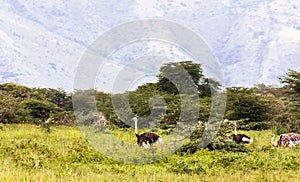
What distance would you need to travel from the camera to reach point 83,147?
57.1 ft

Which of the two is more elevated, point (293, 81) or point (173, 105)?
point (293, 81)

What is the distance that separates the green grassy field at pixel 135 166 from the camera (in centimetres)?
1209

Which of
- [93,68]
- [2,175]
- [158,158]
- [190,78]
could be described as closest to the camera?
[2,175]

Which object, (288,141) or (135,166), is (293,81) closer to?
(288,141)

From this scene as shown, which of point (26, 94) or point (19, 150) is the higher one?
point (26, 94)

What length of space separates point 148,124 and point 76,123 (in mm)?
4607

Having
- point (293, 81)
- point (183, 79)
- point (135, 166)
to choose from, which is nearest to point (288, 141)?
point (135, 166)

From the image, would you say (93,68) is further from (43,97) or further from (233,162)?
(43,97)

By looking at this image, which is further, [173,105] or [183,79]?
[183,79]

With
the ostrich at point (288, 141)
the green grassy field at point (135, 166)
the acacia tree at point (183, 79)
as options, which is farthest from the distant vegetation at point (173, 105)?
the green grassy field at point (135, 166)


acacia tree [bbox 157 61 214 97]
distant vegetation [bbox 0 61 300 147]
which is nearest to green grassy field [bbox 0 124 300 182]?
distant vegetation [bbox 0 61 300 147]

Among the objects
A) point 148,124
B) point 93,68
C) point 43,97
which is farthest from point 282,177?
point 43,97

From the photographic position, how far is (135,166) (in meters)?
14.6

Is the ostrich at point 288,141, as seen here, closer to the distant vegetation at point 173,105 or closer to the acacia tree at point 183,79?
the distant vegetation at point 173,105
